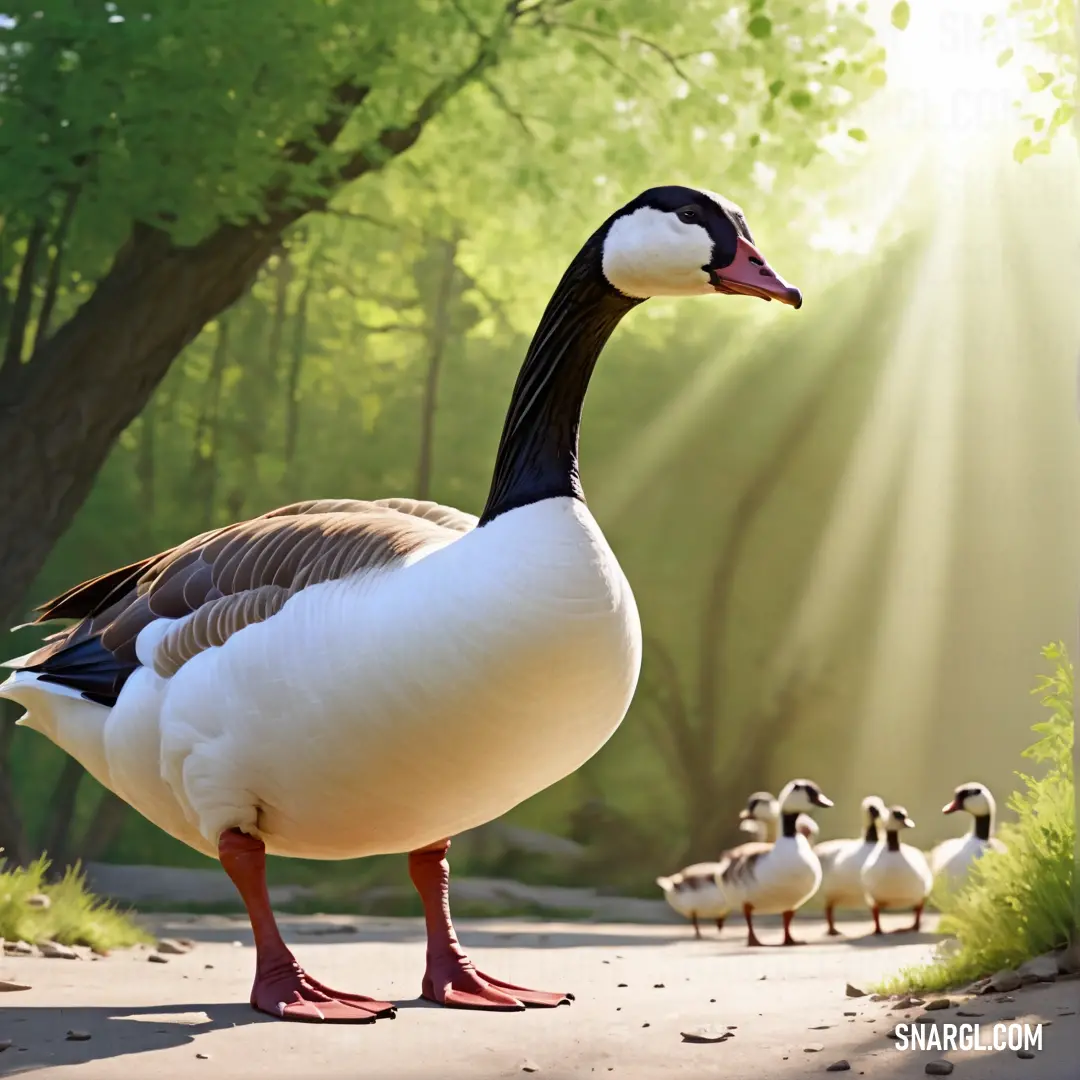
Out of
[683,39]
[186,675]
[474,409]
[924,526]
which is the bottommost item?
[186,675]

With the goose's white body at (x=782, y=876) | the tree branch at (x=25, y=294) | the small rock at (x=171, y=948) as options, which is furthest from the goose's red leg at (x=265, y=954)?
the tree branch at (x=25, y=294)

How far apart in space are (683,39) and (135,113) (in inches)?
147

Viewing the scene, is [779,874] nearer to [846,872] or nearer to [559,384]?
[846,872]

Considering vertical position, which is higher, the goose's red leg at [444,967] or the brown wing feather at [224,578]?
the brown wing feather at [224,578]

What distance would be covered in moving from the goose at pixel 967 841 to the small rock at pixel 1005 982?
3.70m

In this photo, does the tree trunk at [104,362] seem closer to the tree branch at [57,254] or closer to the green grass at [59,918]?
the tree branch at [57,254]

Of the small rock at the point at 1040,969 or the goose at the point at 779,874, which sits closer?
the small rock at the point at 1040,969

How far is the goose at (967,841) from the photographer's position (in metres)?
7.73

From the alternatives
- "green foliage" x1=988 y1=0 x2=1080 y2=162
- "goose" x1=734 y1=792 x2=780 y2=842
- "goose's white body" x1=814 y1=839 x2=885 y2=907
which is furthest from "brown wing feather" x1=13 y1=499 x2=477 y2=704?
"goose" x1=734 y1=792 x2=780 y2=842

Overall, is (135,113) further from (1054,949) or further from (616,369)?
(616,369)

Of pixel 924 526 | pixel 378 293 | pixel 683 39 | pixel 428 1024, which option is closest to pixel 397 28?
pixel 683 39

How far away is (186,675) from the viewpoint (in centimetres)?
393

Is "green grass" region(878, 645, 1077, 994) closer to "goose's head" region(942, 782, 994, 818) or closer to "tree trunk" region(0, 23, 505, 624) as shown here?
"goose's head" region(942, 782, 994, 818)

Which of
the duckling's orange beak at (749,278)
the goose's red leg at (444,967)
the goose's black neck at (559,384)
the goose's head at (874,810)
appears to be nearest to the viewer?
the duckling's orange beak at (749,278)
